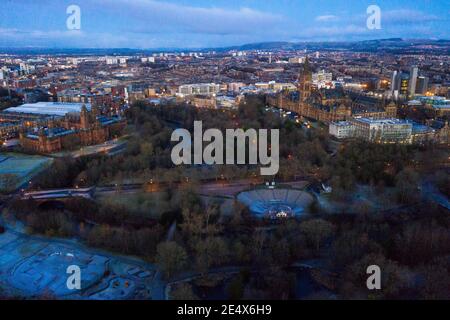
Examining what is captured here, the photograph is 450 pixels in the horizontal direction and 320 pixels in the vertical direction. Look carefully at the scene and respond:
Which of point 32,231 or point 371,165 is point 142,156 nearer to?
point 32,231

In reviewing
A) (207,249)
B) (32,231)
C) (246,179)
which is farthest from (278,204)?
(32,231)

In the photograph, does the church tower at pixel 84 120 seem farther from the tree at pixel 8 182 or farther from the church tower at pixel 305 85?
the church tower at pixel 305 85

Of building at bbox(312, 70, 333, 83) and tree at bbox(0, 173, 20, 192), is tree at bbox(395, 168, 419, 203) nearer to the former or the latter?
tree at bbox(0, 173, 20, 192)

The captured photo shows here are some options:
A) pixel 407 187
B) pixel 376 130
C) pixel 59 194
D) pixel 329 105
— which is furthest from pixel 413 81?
pixel 59 194

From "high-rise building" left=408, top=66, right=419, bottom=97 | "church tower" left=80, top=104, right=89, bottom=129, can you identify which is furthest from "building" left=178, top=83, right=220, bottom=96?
"church tower" left=80, top=104, right=89, bottom=129

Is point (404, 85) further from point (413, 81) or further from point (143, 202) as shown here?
point (143, 202)

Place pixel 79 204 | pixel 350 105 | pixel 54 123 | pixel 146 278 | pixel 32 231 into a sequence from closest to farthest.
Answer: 1. pixel 146 278
2. pixel 32 231
3. pixel 79 204
4. pixel 54 123
5. pixel 350 105

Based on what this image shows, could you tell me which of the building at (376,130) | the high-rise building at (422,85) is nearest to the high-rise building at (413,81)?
the high-rise building at (422,85)
